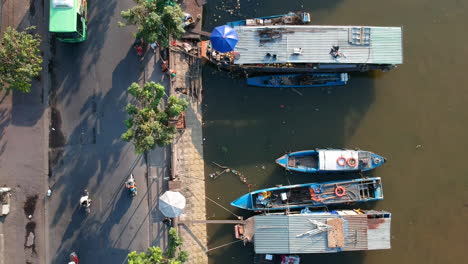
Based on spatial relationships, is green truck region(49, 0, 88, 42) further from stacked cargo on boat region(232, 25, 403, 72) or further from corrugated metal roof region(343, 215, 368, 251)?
corrugated metal roof region(343, 215, 368, 251)

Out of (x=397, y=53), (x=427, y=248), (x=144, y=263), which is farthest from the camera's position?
(x=427, y=248)

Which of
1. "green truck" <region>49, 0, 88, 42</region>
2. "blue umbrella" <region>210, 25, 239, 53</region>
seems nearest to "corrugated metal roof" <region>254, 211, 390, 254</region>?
"blue umbrella" <region>210, 25, 239, 53</region>

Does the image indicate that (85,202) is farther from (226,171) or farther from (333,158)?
(333,158)

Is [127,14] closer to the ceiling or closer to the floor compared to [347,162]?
closer to the ceiling

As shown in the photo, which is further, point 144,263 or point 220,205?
point 220,205

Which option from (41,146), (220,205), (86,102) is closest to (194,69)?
(86,102)

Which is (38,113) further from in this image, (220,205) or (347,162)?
(347,162)

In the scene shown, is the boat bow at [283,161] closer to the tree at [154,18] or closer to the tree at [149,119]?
the tree at [149,119]
